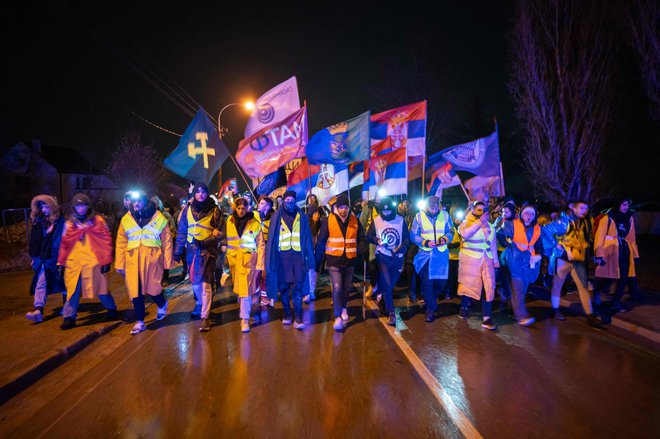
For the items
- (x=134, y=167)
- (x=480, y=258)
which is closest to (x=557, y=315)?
(x=480, y=258)

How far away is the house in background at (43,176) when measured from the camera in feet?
148

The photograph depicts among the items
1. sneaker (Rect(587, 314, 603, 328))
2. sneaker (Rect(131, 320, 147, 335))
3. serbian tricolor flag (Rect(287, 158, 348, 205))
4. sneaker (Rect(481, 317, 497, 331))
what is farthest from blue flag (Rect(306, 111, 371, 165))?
sneaker (Rect(587, 314, 603, 328))

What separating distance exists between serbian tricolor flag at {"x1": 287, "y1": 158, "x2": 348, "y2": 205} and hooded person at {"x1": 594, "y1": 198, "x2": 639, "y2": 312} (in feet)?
18.1

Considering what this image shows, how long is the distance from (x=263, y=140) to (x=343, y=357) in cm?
573

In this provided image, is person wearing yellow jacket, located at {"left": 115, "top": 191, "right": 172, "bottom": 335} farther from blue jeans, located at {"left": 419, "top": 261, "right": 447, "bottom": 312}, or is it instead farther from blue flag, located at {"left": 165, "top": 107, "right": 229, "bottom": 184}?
blue jeans, located at {"left": 419, "top": 261, "right": 447, "bottom": 312}

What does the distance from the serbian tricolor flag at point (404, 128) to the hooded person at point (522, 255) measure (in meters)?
3.98

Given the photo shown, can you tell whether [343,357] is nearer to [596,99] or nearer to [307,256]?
[307,256]

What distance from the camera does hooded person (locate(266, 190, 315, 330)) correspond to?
5.80 m

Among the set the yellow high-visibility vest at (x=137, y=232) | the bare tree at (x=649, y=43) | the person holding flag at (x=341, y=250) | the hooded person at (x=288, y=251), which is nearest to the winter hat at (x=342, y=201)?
the person holding flag at (x=341, y=250)

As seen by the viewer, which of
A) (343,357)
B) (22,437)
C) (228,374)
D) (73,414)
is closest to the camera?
(22,437)

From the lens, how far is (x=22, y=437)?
10.5ft

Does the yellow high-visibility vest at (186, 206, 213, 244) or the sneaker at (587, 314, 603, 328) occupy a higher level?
the yellow high-visibility vest at (186, 206, 213, 244)

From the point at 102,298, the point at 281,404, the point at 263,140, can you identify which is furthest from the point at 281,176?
the point at 281,404

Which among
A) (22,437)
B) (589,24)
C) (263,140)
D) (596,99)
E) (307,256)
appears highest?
(589,24)
